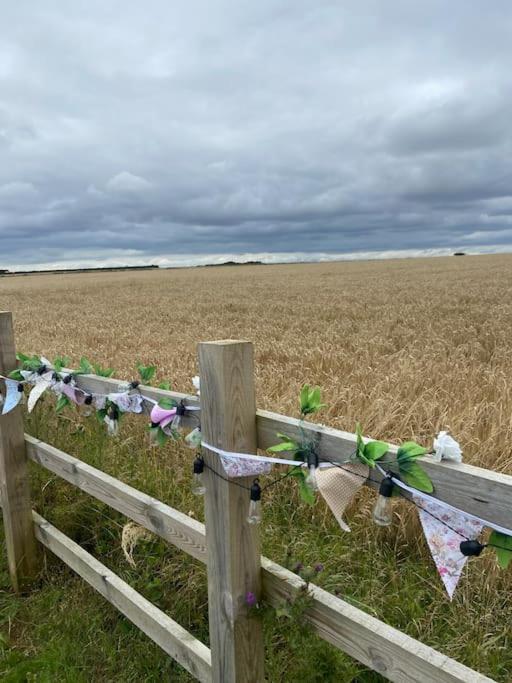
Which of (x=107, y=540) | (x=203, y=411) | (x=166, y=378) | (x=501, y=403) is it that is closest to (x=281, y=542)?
(x=107, y=540)

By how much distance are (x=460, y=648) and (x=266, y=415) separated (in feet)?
4.84

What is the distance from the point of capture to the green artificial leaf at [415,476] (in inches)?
50.9

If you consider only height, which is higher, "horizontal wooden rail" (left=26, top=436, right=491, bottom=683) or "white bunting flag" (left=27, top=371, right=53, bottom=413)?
"white bunting flag" (left=27, top=371, right=53, bottom=413)

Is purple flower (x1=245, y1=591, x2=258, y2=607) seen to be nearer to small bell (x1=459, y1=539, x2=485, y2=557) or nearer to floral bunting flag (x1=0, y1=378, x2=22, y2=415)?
small bell (x1=459, y1=539, x2=485, y2=557)

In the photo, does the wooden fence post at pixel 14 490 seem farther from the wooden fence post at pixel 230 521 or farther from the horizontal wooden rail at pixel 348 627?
the wooden fence post at pixel 230 521

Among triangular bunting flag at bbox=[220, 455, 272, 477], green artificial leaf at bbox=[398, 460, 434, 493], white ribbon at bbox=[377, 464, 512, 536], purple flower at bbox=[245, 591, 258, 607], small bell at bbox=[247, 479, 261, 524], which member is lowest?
purple flower at bbox=[245, 591, 258, 607]

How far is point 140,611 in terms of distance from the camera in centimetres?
247

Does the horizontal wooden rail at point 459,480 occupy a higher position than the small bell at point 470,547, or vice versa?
the horizontal wooden rail at point 459,480

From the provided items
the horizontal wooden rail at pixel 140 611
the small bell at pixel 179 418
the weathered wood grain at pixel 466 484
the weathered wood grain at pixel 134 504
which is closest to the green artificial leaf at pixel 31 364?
the weathered wood grain at pixel 134 504

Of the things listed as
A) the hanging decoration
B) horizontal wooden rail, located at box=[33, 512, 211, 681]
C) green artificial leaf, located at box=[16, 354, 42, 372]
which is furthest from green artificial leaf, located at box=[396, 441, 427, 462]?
green artificial leaf, located at box=[16, 354, 42, 372]

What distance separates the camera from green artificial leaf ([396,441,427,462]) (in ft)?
4.31

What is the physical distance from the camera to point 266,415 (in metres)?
1.74

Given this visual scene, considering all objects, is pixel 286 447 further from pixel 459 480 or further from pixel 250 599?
pixel 250 599

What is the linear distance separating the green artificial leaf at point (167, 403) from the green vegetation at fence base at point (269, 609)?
820mm
